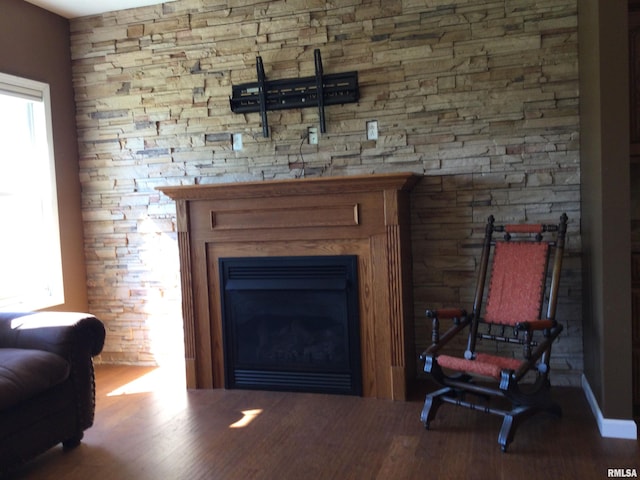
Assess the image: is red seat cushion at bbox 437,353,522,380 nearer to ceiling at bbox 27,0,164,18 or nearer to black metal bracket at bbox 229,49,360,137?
black metal bracket at bbox 229,49,360,137

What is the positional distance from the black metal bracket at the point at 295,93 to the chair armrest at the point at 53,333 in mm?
1814

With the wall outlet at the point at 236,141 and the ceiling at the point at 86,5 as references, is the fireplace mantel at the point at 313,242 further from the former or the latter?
the ceiling at the point at 86,5

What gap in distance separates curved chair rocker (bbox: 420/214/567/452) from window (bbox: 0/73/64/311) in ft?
9.49

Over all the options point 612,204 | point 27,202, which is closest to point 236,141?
point 27,202

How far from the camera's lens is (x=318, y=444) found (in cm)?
301

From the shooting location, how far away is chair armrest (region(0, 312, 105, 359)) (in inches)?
119

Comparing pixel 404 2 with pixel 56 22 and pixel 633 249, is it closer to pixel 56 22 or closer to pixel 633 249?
pixel 633 249

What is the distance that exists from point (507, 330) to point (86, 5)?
12.4ft

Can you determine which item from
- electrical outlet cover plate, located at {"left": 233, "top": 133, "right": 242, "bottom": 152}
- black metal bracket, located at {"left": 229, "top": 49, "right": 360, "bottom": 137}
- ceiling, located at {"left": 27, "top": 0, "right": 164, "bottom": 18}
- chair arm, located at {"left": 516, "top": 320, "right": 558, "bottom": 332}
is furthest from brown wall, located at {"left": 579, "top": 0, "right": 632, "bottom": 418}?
ceiling, located at {"left": 27, "top": 0, "right": 164, "bottom": 18}

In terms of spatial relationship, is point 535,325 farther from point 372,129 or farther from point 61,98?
point 61,98

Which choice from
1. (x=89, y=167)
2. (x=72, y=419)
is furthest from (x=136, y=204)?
(x=72, y=419)

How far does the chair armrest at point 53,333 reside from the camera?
3.03 m

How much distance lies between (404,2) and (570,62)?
3.69 feet

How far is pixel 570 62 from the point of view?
11.8ft
